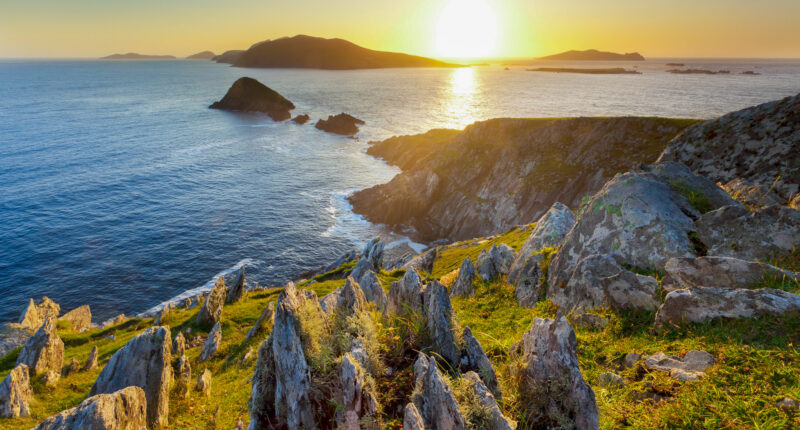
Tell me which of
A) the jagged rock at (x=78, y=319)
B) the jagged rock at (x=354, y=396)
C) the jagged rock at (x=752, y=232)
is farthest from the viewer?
the jagged rock at (x=78, y=319)

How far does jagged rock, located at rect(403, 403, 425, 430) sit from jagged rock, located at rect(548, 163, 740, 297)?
10.8m

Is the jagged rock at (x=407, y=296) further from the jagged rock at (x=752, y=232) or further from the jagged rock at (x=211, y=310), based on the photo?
the jagged rock at (x=211, y=310)

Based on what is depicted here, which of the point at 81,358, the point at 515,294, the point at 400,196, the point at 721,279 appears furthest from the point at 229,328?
the point at 400,196

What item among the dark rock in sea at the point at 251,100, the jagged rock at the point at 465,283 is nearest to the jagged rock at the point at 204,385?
the jagged rock at the point at 465,283

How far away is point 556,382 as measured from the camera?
248 inches

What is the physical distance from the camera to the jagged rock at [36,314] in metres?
29.8

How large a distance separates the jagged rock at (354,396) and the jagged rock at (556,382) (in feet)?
9.23

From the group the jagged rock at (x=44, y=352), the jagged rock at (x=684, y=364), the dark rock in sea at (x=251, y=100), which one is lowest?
the jagged rock at (x=44, y=352)

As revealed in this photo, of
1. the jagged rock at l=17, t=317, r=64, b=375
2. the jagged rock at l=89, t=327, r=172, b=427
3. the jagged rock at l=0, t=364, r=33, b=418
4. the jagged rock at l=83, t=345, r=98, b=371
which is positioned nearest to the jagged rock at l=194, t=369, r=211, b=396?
the jagged rock at l=89, t=327, r=172, b=427

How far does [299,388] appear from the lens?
687 centimetres

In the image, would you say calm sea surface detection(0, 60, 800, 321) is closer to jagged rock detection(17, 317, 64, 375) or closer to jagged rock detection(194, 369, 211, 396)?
jagged rock detection(17, 317, 64, 375)

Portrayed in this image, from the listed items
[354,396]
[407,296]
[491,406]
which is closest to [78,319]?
[407,296]

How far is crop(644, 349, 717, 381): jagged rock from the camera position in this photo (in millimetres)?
6883

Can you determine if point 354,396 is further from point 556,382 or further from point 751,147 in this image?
point 751,147
